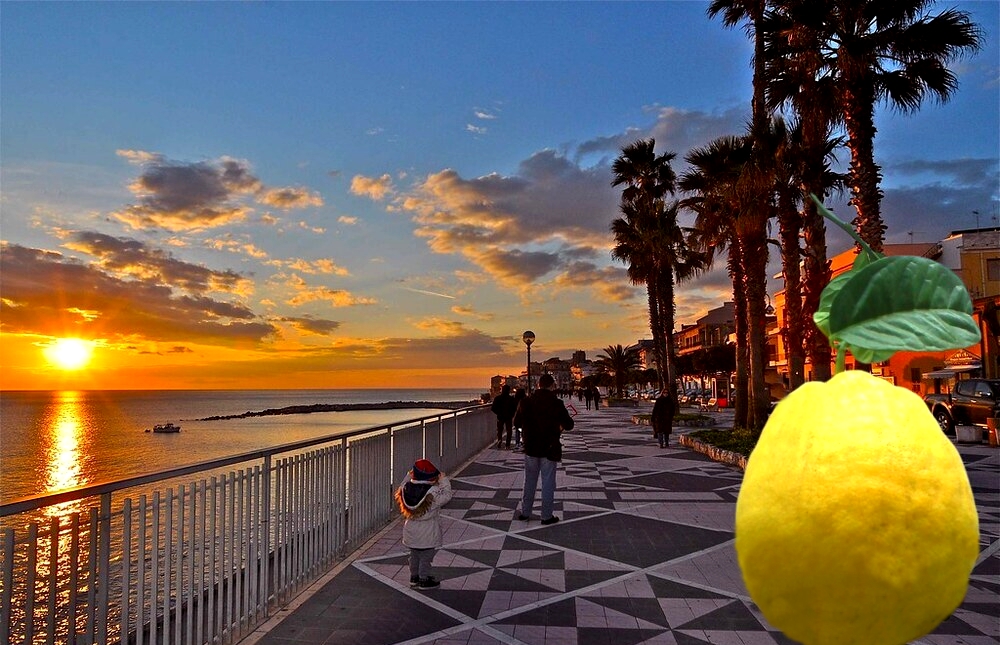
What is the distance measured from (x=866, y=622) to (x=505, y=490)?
11.0 meters

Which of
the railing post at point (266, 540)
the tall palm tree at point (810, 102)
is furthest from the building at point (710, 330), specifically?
the railing post at point (266, 540)

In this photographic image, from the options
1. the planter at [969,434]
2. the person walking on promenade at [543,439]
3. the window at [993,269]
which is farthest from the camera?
the window at [993,269]

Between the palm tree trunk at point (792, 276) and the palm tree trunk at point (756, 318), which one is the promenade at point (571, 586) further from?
the palm tree trunk at point (756, 318)

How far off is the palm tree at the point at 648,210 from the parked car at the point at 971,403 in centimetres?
1020

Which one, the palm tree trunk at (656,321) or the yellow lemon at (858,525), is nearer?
the yellow lemon at (858,525)

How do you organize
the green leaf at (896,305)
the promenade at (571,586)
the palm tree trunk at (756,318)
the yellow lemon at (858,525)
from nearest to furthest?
1. the yellow lemon at (858,525)
2. the green leaf at (896,305)
3. the promenade at (571,586)
4. the palm tree trunk at (756,318)

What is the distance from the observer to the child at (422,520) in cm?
605

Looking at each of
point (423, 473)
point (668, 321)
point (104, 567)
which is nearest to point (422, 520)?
point (423, 473)

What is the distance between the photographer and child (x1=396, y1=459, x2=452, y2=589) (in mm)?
6047

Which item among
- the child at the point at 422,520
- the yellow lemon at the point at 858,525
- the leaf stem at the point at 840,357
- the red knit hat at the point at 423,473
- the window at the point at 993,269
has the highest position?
the window at the point at 993,269

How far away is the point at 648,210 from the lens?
2939 centimetres

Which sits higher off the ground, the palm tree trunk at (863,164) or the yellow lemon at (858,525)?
the palm tree trunk at (863,164)

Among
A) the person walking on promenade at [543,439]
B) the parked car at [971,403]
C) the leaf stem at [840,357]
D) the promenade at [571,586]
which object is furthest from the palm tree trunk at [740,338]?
the leaf stem at [840,357]

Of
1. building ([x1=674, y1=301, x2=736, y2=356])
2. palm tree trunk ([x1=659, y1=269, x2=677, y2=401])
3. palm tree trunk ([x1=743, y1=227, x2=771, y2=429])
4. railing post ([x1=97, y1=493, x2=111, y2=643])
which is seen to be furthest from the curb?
building ([x1=674, y1=301, x2=736, y2=356])
